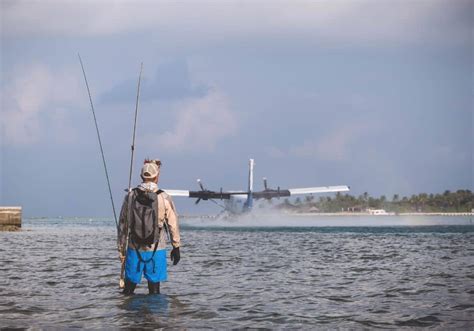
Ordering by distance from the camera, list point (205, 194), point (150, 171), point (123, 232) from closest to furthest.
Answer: point (123, 232)
point (150, 171)
point (205, 194)

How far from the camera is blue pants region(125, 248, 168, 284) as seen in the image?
32.5 feet

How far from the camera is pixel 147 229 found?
9.79 metres

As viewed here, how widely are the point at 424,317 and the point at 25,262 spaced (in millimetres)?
13307

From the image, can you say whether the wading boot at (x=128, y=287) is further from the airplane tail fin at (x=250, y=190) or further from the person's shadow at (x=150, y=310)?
the airplane tail fin at (x=250, y=190)

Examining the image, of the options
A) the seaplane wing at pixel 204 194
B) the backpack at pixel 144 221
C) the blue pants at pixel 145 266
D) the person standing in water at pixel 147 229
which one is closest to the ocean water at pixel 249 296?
the blue pants at pixel 145 266

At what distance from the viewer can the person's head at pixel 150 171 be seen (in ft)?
33.1

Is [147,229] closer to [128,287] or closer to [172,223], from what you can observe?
[172,223]

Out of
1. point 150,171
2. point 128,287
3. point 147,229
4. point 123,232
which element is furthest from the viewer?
point 128,287

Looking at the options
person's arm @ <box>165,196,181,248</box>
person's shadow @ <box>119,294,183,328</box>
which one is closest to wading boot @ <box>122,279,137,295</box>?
person's shadow @ <box>119,294,183,328</box>

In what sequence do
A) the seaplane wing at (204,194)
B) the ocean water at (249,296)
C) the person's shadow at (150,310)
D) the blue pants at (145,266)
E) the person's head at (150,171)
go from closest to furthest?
the person's shadow at (150,310) → the ocean water at (249,296) → the blue pants at (145,266) → the person's head at (150,171) → the seaplane wing at (204,194)

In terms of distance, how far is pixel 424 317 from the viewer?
8.90 metres

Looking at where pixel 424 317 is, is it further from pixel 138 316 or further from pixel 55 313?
pixel 55 313

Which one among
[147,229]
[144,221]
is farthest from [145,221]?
[147,229]

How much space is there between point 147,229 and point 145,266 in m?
0.64
